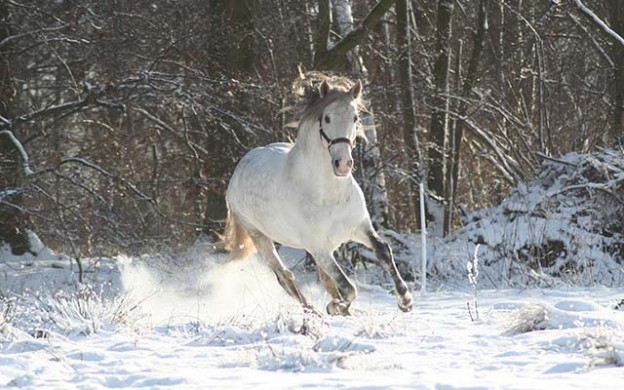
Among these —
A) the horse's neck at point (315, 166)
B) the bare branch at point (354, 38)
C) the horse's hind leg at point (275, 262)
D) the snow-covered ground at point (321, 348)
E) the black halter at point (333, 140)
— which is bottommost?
the horse's hind leg at point (275, 262)

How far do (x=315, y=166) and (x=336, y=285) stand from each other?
0.92m

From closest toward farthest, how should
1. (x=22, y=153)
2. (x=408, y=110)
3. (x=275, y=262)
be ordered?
(x=275, y=262) < (x=22, y=153) < (x=408, y=110)

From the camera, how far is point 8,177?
13.2 metres

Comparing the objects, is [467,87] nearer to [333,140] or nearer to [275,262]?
[275,262]

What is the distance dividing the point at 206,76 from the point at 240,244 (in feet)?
12.3

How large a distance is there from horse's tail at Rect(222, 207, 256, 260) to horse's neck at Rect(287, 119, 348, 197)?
1.99 meters

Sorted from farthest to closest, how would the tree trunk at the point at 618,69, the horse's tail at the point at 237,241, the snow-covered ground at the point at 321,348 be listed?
the tree trunk at the point at 618,69 → the horse's tail at the point at 237,241 → the snow-covered ground at the point at 321,348

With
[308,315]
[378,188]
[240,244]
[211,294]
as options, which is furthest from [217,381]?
[378,188]

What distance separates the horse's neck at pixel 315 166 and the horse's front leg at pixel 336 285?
53 cm

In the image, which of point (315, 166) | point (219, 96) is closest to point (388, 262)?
point (315, 166)

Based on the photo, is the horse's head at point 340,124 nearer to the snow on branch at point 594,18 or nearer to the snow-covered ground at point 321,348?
the snow-covered ground at point 321,348

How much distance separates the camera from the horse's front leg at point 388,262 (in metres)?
8.57

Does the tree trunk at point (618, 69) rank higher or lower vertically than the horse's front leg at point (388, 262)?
higher

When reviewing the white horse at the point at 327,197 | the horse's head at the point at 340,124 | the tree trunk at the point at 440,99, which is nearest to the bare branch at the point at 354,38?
the tree trunk at the point at 440,99
